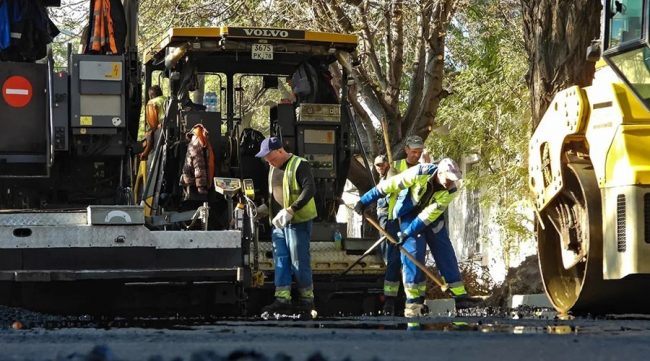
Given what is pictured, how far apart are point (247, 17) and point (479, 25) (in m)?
6.30

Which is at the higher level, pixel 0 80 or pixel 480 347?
pixel 0 80

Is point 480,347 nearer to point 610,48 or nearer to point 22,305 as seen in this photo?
point 610,48

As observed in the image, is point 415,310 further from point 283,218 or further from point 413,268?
point 283,218

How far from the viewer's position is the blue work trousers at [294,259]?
12.6 metres

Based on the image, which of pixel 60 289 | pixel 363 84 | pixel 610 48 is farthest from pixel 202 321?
pixel 363 84

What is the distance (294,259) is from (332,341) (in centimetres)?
494

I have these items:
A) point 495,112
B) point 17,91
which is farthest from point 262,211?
point 495,112

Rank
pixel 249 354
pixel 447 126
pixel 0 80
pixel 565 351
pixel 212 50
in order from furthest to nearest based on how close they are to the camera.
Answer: pixel 447 126 → pixel 212 50 → pixel 0 80 → pixel 565 351 → pixel 249 354

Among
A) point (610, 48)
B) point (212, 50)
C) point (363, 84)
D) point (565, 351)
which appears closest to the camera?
point (565, 351)

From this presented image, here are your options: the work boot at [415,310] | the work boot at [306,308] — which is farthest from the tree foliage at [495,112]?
the work boot at [306,308]

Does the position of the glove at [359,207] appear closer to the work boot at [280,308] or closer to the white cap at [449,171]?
the white cap at [449,171]

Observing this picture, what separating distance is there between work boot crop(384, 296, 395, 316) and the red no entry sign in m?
3.98

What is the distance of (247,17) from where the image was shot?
866 inches

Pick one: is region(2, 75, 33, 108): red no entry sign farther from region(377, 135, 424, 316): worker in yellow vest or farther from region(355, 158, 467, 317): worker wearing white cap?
region(377, 135, 424, 316): worker in yellow vest
